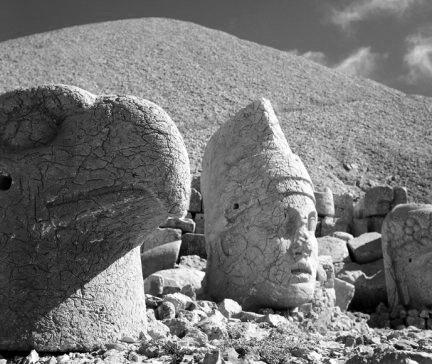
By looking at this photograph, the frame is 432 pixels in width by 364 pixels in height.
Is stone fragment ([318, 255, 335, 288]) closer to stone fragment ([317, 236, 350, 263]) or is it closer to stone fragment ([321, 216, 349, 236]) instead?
stone fragment ([317, 236, 350, 263])

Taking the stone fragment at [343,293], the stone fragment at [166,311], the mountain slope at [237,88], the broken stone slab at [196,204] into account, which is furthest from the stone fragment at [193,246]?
the mountain slope at [237,88]

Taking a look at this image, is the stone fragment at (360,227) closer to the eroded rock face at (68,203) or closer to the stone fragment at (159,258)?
the stone fragment at (159,258)

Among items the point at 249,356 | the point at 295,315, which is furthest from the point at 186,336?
the point at 295,315

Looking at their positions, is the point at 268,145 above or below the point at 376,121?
below

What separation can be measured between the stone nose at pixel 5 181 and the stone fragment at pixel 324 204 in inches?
384

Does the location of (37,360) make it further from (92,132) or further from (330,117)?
(330,117)

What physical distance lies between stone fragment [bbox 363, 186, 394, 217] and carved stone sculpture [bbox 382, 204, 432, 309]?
5592 millimetres

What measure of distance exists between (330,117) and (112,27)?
20512 mm

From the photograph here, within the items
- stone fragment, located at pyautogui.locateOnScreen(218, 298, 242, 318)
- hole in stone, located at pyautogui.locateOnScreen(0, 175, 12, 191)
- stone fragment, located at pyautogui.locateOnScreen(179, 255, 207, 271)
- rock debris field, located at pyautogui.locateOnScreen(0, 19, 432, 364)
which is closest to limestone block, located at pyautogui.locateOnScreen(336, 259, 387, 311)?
rock debris field, located at pyautogui.locateOnScreen(0, 19, 432, 364)

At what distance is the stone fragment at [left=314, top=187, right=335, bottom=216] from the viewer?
12453 mm

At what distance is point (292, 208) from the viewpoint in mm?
5285

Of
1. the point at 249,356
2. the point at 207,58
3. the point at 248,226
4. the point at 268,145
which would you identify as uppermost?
the point at 207,58

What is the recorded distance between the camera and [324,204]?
41.0ft

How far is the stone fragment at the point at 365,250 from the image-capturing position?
9.44m
